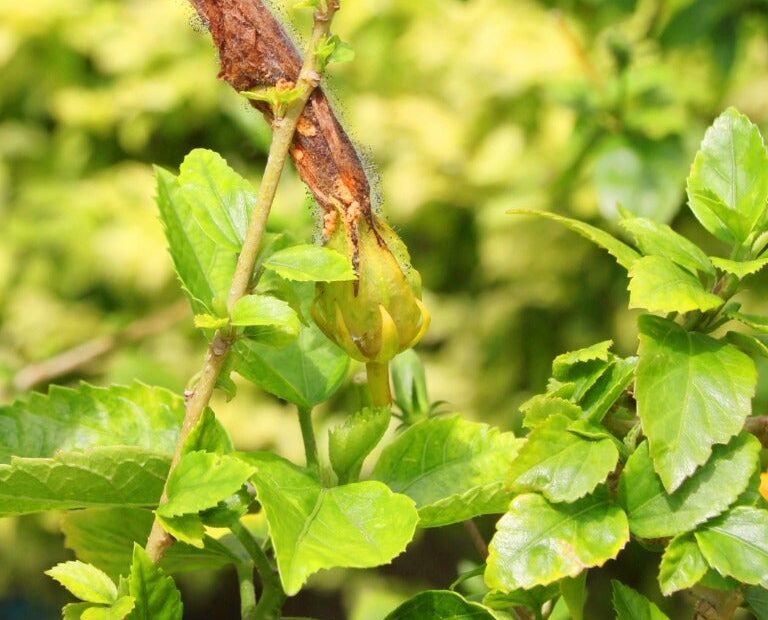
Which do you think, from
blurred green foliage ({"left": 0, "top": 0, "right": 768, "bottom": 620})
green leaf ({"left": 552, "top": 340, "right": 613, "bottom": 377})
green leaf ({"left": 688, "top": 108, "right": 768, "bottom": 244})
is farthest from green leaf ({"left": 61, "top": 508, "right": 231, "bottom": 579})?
blurred green foliage ({"left": 0, "top": 0, "right": 768, "bottom": 620})

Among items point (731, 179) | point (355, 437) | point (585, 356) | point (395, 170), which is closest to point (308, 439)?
point (355, 437)

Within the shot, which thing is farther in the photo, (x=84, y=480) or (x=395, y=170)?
(x=395, y=170)

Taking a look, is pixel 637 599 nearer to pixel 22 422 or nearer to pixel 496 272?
pixel 22 422

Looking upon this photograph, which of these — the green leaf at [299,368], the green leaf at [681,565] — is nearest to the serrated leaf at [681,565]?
the green leaf at [681,565]

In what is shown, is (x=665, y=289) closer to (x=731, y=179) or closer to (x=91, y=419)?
(x=731, y=179)

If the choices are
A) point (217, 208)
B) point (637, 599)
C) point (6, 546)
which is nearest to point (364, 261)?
point (217, 208)

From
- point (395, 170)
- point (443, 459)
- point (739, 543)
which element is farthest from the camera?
point (395, 170)
